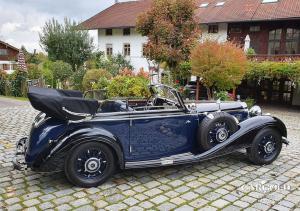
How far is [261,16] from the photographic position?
69.6 feet

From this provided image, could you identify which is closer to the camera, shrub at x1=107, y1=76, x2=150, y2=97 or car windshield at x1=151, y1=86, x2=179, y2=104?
car windshield at x1=151, y1=86, x2=179, y2=104

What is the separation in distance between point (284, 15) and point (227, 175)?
17410 millimetres

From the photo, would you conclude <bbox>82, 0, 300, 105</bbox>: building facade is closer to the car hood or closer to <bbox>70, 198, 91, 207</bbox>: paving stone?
the car hood

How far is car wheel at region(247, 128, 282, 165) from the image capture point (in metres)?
6.14

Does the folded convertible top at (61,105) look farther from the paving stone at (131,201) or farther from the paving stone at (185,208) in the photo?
the paving stone at (185,208)

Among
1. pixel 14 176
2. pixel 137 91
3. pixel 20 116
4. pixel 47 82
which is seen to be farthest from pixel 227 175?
pixel 47 82

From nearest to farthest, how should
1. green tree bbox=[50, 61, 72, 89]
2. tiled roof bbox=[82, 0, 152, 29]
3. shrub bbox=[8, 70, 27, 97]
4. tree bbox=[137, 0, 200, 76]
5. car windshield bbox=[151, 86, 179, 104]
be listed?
car windshield bbox=[151, 86, 179, 104] → tree bbox=[137, 0, 200, 76] → shrub bbox=[8, 70, 27, 97] → green tree bbox=[50, 61, 72, 89] → tiled roof bbox=[82, 0, 152, 29]

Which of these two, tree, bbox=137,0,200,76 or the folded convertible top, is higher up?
tree, bbox=137,0,200,76

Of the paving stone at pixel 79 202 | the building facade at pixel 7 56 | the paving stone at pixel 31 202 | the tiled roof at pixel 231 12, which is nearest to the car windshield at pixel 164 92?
the paving stone at pixel 79 202

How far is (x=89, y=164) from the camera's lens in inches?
197

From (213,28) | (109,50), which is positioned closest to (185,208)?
(213,28)

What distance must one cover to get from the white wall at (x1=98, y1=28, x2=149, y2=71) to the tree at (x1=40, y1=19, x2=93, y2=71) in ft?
8.60

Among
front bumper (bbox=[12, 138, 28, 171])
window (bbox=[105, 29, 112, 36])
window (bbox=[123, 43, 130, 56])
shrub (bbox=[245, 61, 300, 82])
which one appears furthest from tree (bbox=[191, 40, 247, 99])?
window (bbox=[105, 29, 112, 36])

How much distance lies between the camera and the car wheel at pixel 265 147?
614 cm
